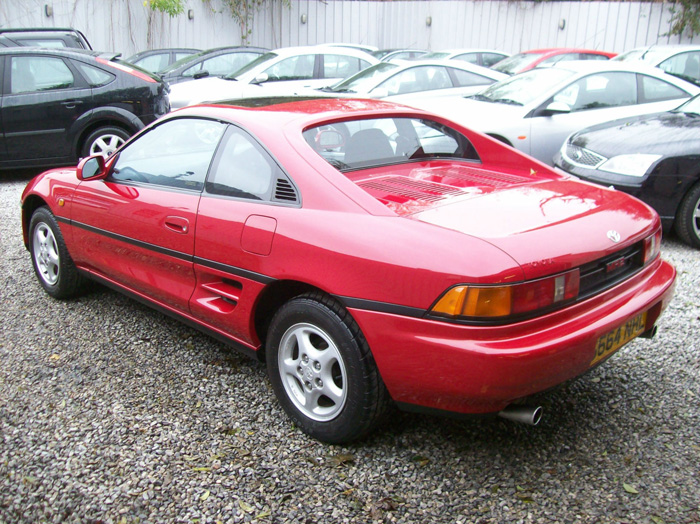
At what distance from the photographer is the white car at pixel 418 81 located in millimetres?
9336

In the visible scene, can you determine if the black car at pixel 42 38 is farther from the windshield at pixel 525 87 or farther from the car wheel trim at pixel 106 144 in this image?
the windshield at pixel 525 87

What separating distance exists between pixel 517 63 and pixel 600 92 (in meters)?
4.99

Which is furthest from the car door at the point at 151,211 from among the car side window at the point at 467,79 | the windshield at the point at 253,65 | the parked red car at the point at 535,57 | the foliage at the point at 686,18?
the foliage at the point at 686,18

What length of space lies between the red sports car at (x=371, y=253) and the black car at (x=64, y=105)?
4691mm

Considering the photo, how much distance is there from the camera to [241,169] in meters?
3.15

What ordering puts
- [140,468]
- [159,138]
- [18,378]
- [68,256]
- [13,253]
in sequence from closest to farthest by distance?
[140,468]
[18,378]
[159,138]
[68,256]
[13,253]

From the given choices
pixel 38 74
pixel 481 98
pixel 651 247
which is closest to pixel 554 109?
pixel 481 98

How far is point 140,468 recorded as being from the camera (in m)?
2.72

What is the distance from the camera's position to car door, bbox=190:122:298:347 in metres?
2.90

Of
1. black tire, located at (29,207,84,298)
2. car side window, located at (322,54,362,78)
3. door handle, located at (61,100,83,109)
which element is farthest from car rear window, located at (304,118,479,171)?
car side window, located at (322,54,362,78)

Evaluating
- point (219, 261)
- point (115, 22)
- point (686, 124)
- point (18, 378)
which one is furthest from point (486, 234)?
point (115, 22)

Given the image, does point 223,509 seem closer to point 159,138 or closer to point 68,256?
point 159,138

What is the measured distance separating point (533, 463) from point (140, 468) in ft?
5.35

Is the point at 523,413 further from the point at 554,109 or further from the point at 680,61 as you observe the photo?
the point at 680,61
